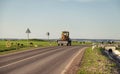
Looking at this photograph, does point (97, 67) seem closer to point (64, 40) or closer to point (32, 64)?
point (32, 64)

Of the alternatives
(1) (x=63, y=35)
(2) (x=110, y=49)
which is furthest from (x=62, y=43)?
(2) (x=110, y=49)

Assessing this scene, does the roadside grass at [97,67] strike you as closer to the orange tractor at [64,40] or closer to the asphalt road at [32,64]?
the asphalt road at [32,64]

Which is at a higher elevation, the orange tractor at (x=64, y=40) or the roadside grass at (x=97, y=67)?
the orange tractor at (x=64, y=40)

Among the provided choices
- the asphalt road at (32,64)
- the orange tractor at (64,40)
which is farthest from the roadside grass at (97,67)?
the orange tractor at (64,40)

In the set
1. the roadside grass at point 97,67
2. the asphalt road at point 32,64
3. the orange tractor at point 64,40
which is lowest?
the roadside grass at point 97,67

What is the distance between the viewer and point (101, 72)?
17.7 m

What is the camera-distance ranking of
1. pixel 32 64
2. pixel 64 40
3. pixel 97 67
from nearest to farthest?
pixel 97 67 → pixel 32 64 → pixel 64 40

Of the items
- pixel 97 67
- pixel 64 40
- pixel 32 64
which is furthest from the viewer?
pixel 64 40

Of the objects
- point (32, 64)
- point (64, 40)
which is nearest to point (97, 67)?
point (32, 64)

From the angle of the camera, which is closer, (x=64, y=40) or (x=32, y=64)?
(x=32, y=64)

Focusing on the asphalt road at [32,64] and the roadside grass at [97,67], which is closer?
the asphalt road at [32,64]

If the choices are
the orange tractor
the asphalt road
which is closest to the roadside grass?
the asphalt road

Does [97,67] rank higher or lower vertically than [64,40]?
lower

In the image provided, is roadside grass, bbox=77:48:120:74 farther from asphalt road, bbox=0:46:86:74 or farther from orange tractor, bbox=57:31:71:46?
orange tractor, bbox=57:31:71:46
